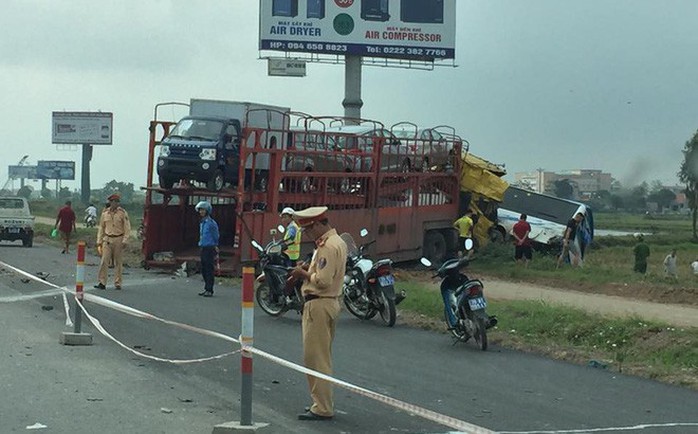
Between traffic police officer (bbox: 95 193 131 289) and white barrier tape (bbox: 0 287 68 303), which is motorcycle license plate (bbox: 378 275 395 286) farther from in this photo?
traffic police officer (bbox: 95 193 131 289)

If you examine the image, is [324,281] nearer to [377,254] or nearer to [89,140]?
[377,254]

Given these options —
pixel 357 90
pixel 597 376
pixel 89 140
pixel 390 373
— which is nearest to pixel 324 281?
pixel 390 373

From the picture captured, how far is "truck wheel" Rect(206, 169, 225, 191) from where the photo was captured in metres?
23.4

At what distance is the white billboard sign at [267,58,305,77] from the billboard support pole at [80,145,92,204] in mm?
46846

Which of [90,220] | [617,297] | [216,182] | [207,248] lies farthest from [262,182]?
[90,220]

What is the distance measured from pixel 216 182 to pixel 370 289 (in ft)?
28.9

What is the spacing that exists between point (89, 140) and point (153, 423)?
93.1m

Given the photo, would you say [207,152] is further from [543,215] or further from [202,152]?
[543,215]

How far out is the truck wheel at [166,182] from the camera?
2425cm

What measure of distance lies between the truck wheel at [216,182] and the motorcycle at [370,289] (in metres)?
8.05

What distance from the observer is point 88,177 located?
89812mm

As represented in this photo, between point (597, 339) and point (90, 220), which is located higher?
point (90, 220)

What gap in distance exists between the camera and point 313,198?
23.3 meters

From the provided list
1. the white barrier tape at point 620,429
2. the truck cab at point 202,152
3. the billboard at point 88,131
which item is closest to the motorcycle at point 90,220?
the truck cab at point 202,152
